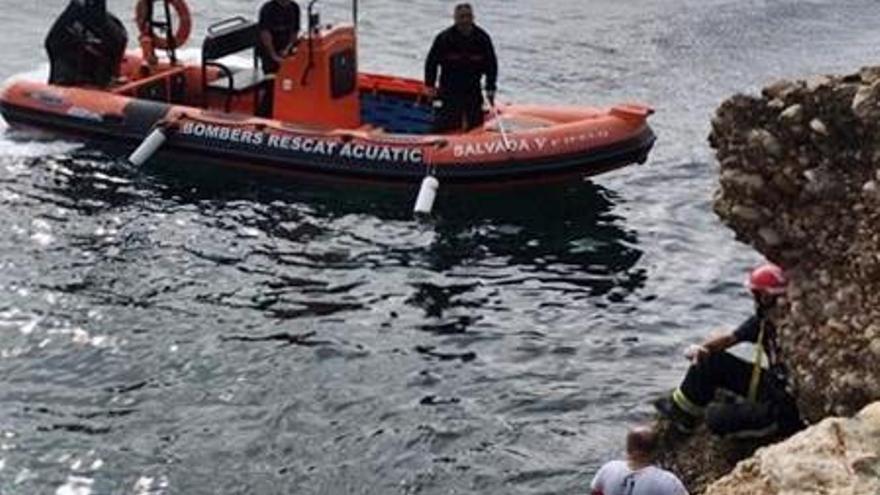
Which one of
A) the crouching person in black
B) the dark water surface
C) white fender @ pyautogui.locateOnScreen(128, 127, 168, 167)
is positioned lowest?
the dark water surface

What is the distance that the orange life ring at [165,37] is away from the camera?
1880 cm

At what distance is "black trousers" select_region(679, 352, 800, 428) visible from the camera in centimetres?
871

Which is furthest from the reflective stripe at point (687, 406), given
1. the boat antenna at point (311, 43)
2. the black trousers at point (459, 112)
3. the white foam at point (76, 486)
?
the boat antenna at point (311, 43)

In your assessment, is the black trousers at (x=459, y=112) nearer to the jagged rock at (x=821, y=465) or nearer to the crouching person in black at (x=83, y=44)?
the crouching person in black at (x=83, y=44)

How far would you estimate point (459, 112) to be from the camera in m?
16.8

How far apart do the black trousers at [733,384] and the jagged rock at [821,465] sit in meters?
2.45

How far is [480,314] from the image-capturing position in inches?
530

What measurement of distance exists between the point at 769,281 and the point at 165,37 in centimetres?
1254

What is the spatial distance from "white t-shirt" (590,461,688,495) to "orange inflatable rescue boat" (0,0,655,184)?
28.4 feet

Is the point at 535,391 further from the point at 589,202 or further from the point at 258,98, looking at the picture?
the point at 258,98

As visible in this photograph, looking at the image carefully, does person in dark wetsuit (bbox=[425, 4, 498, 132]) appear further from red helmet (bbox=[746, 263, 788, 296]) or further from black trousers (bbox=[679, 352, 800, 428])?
red helmet (bbox=[746, 263, 788, 296])

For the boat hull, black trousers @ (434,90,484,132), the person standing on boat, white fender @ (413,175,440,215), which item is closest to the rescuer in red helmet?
white fender @ (413,175,440,215)

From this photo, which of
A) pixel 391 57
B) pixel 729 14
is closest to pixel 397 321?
pixel 391 57

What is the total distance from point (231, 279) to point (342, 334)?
1.83 meters
